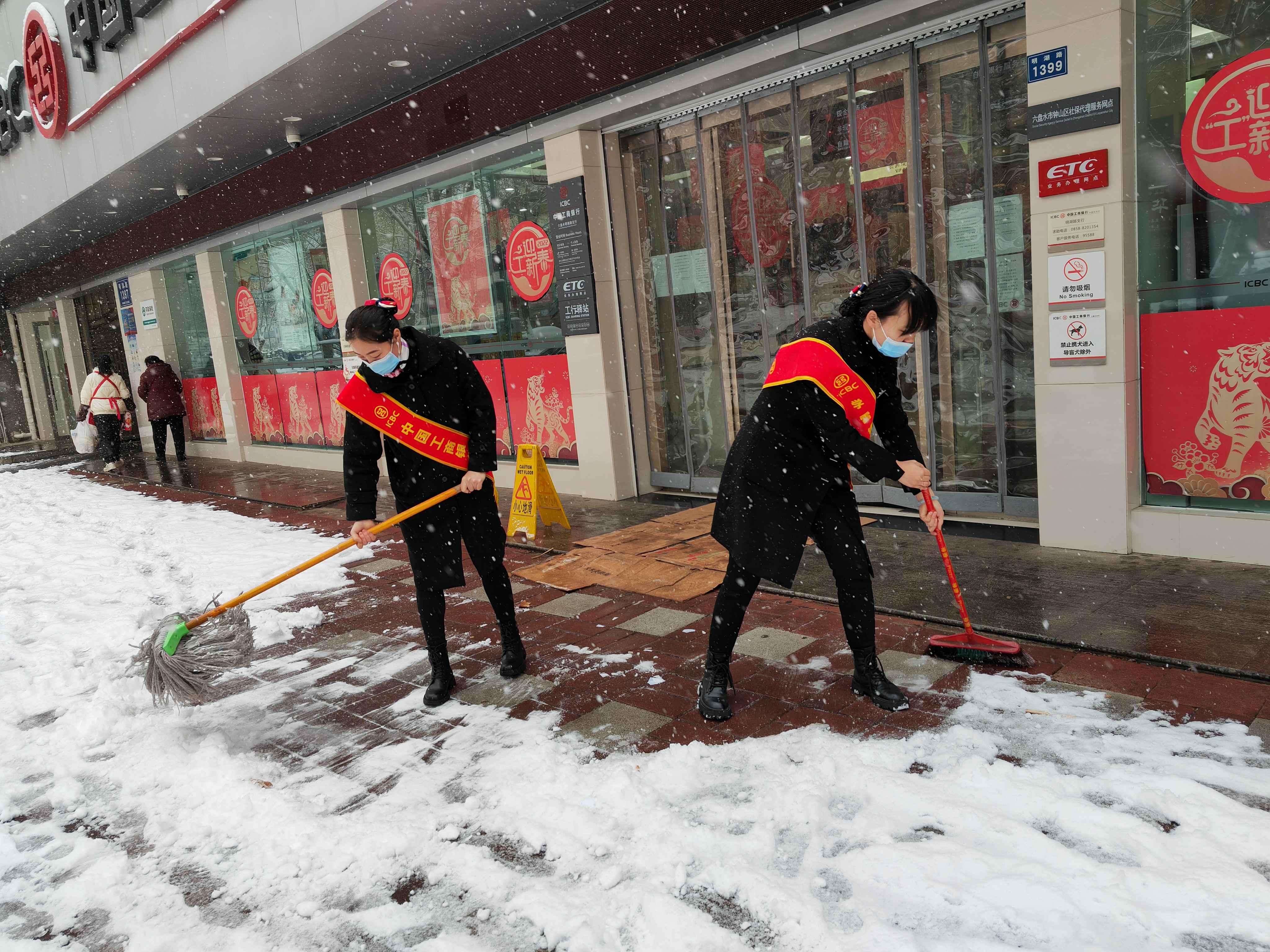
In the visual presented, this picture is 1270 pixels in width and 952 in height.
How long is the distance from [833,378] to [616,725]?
174 centimetres

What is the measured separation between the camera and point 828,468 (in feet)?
12.1

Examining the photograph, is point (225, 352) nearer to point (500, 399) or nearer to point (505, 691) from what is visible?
point (500, 399)

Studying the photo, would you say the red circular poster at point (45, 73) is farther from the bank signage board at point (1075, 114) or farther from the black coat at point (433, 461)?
the bank signage board at point (1075, 114)

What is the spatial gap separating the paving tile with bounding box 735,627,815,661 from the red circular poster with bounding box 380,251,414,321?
307 inches

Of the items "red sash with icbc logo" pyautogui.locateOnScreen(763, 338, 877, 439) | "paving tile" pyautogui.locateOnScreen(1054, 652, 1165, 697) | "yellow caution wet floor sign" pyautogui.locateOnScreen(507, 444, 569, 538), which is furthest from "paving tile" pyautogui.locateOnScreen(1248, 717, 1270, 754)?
"yellow caution wet floor sign" pyautogui.locateOnScreen(507, 444, 569, 538)

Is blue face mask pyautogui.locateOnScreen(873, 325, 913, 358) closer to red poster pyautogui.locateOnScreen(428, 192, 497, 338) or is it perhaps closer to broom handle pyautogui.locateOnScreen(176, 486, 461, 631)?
broom handle pyautogui.locateOnScreen(176, 486, 461, 631)

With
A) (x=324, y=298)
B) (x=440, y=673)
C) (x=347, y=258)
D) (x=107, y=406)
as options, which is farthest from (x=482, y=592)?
(x=107, y=406)

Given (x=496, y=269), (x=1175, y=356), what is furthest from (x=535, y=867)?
(x=496, y=269)

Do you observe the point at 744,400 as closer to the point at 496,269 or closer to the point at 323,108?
the point at 496,269

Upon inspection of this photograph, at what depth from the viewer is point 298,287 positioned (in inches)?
534

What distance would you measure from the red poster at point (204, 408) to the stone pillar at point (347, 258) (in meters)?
5.14

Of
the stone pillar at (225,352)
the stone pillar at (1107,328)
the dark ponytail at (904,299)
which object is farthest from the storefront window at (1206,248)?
the stone pillar at (225,352)

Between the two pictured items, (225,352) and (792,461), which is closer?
(792,461)

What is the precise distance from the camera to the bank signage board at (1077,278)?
213 inches
